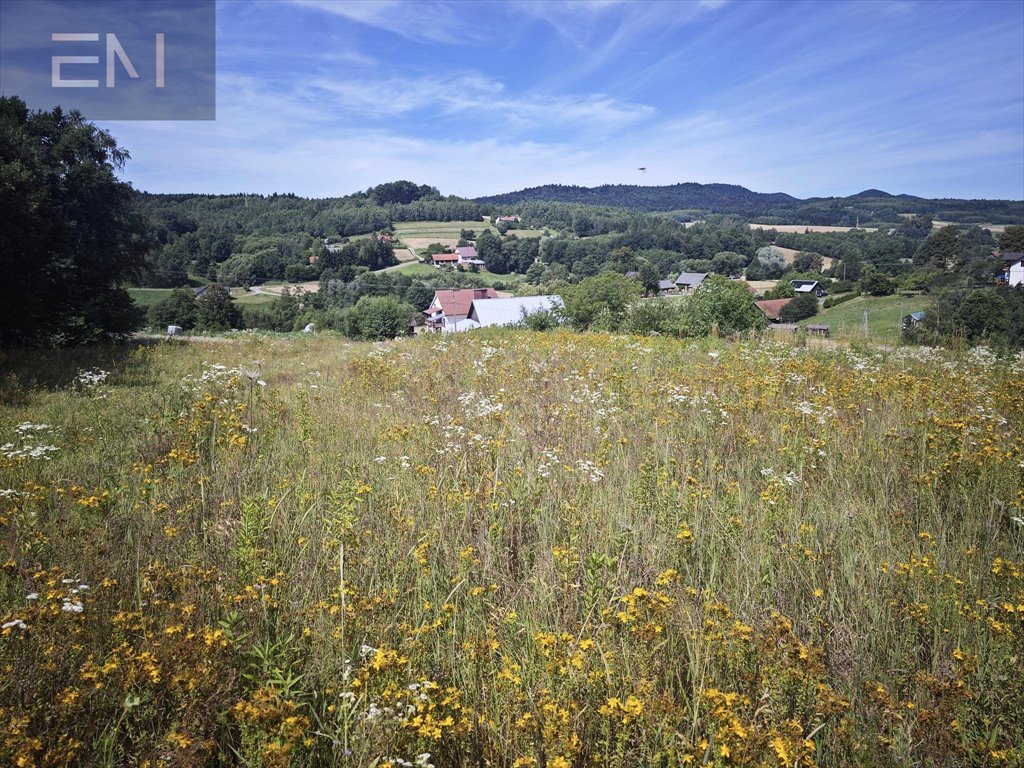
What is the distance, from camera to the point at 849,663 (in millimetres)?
2627

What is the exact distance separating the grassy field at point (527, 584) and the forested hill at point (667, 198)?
17231 cm

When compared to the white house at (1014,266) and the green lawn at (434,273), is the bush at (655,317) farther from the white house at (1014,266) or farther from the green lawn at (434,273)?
the green lawn at (434,273)

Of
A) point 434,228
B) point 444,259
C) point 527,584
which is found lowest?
point 527,584

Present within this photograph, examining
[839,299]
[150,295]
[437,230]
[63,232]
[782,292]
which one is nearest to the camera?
[63,232]

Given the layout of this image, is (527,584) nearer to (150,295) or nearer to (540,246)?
(150,295)

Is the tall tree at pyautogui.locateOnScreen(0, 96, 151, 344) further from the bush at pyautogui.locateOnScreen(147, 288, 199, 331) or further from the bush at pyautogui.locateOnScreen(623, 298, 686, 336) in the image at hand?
the bush at pyautogui.locateOnScreen(147, 288, 199, 331)

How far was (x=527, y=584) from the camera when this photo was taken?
3270 mm

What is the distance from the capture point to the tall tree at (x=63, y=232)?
47.4ft

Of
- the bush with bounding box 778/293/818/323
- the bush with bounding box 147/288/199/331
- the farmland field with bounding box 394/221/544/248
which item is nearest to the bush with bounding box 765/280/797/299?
the bush with bounding box 778/293/818/323

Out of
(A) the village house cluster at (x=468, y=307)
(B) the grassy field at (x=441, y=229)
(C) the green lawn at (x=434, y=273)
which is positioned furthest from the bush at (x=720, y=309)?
(B) the grassy field at (x=441, y=229)

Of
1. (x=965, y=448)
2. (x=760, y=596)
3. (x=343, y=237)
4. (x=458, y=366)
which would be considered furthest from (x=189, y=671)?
(x=343, y=237)

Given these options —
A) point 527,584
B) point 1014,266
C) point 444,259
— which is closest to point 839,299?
point 1014,266

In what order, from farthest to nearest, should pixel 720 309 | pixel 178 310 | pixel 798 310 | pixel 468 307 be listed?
pixel 468 307, pixel 798 310, pixel 178 310, pixel 720 309

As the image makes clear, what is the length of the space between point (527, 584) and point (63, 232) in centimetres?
2000
